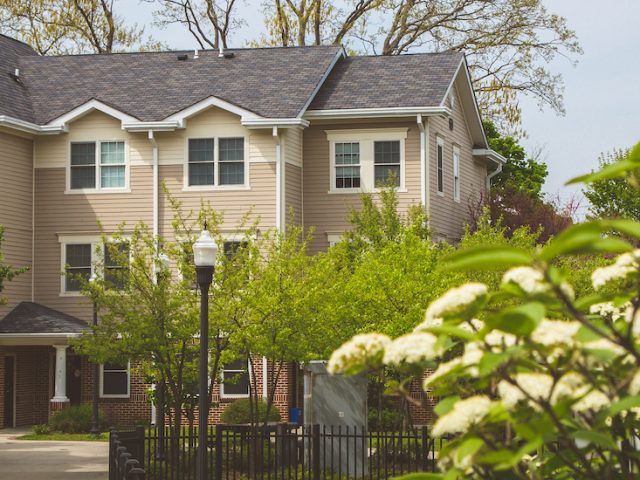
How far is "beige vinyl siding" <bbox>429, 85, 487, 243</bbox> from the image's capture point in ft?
119

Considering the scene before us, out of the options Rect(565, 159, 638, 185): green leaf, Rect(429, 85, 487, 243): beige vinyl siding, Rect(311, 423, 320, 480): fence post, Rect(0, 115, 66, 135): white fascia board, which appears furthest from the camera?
Rect(429, 85, 487, 243): beige vinyl siding

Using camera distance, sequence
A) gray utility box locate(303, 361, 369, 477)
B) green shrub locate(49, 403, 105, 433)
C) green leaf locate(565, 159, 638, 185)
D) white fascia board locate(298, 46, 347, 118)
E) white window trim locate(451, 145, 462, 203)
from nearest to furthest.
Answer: green leaf locate(565, 159, 638, 185)
gray utility box locate(303, 361, 369, 477)
green shrub locate(49, 403, 105, 433)
white fascia board locate(298, 46, 347, 118)
white window trim locate(451, 145, 462, 203)

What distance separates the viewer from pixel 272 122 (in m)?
34.0

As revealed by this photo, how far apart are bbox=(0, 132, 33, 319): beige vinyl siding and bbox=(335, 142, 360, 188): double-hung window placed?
9055mm

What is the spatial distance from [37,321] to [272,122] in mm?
8615

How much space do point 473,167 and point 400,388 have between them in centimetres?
3781

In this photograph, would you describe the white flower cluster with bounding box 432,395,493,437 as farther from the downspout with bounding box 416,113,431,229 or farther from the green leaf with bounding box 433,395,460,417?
the downspout with bounding box 416,113,431,229

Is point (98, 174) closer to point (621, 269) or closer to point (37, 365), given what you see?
point (37, 365)

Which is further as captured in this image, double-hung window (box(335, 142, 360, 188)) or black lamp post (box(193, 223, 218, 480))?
double-hung window (box(335, 142, 360, 188))

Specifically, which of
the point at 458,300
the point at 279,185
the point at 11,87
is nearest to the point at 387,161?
the point at 279,185

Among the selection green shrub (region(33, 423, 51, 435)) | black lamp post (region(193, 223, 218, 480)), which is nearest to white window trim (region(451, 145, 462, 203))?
green shrub (region(33, 423, 51, 435))

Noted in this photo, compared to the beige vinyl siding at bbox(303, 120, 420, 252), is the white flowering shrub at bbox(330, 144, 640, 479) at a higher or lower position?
lower

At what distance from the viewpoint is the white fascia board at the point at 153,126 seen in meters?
34.7

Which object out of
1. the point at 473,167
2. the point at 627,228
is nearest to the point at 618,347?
the point at 627,228
